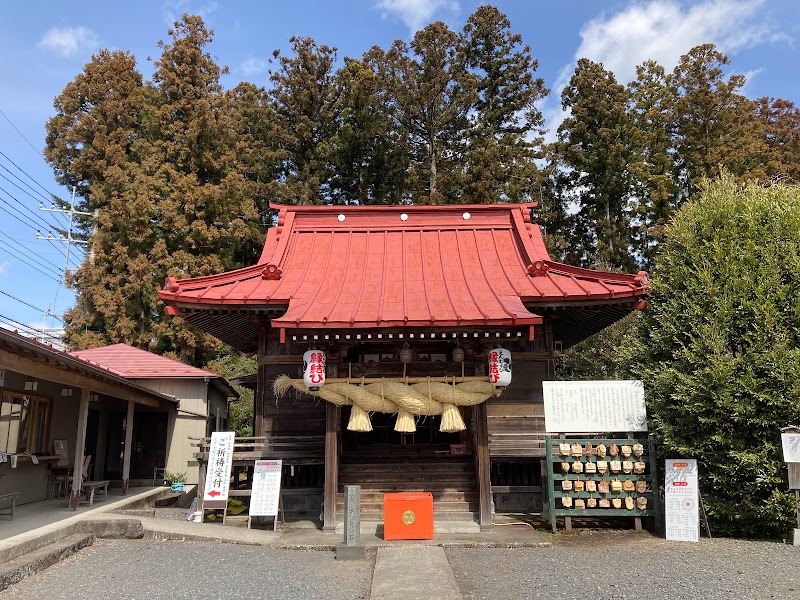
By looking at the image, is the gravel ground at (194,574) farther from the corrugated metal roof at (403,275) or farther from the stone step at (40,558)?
the corrugated metal roof at (403,275)

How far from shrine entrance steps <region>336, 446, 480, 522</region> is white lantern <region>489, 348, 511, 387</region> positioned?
2486 millimetres

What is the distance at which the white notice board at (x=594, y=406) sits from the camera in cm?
1015

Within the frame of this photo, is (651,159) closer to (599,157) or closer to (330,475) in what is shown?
(599,157)

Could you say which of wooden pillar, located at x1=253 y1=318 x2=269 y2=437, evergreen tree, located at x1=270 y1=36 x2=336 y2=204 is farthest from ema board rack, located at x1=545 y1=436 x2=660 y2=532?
evergreen tree, located at x1=270 y1=36 x2=336 y2=204

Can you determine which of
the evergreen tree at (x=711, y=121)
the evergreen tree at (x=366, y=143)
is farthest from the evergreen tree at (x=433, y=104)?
the evergreen tree at (x=711, y=121)

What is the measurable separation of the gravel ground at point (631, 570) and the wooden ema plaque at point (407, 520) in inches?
25.5

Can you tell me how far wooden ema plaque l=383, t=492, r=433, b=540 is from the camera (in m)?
9.24

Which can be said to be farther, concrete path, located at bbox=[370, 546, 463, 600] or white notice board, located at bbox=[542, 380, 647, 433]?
white notice board, located at bbox=[542, 380, 647, 433]

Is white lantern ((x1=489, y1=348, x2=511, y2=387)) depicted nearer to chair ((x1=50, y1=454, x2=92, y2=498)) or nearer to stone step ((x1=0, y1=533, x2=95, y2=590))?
stone step ((x1=0, y1=533, x2=95, y2=590))

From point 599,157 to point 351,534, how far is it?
2381 centimetres

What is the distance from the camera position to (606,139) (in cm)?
2680

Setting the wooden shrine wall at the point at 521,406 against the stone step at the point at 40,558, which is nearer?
the stone step at the point at 40,558

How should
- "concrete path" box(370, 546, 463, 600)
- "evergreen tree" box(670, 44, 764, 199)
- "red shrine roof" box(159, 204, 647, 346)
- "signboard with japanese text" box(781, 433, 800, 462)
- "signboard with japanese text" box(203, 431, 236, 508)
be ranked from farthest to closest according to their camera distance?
1. "evergreen tree" box(670, 44, 764, 199)
2. "signboard with japanese text" box(203, 431, 236, 508)
3. "red shrine roof" box(159, 204, 647, 346)
4. "signboard with japanese text" box(781, 433, 800, 462)
5. "concrete path" box(370, 546, 463, 600)

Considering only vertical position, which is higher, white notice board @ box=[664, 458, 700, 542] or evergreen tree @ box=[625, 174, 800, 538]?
evergreen tree @ box=[625, 174, 800, 538]
